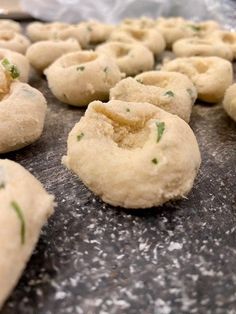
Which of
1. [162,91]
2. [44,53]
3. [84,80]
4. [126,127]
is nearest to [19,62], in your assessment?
[44,53]

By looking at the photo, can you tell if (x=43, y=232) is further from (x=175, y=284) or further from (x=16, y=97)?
(x=16, y=97)

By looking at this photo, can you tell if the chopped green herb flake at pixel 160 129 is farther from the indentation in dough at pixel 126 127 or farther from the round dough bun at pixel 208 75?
the round dough bun at pixel 208 75

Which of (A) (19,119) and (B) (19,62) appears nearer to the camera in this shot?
(A) (19,119)

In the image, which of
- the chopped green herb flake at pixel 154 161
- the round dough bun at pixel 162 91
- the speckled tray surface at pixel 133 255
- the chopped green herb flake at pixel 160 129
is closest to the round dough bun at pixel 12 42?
the round dough bun at pixel 162 91

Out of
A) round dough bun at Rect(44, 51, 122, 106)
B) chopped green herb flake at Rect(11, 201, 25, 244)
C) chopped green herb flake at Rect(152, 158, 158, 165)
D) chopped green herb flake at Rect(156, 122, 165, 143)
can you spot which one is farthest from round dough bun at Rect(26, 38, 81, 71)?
chopped green herb flake at Rect(11, 201, 25, 244)

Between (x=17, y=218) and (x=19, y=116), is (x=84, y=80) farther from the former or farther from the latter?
(x=17, y=218)

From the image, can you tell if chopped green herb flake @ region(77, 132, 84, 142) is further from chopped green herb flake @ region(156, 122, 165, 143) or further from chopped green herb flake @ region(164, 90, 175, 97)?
chopped green herb flake @ region(164, 90, 175, 97)
